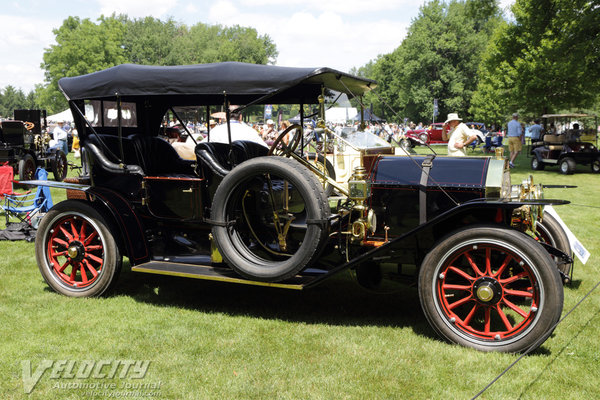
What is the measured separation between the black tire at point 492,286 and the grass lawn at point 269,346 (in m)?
0.13

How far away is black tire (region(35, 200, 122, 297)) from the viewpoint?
15.1 ft

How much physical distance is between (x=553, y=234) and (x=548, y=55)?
14090 mm

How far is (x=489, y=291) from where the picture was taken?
355 cm

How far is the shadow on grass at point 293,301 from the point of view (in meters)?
4.33

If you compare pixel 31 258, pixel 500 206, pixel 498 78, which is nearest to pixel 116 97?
pixel 31 258

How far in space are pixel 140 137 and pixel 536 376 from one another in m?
4.06

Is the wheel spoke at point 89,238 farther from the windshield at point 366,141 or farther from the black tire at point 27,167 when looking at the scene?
the black tire at point 27,167

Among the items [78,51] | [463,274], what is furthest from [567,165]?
[78,51]

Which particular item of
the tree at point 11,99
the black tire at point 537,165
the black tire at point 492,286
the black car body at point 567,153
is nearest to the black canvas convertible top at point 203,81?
the black tire at point 492,286

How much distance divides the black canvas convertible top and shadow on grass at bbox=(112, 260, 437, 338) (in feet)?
6.04

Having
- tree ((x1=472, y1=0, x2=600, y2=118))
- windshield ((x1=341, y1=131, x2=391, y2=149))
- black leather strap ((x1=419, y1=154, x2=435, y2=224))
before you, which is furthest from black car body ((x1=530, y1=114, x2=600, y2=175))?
black leather strap ((x1=419, y1=154, x2=435, y2=224))

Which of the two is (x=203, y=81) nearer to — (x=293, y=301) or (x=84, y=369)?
(x=293, y=301)

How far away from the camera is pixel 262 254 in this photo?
449 centimetres

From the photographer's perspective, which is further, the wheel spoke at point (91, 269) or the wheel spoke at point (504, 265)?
the wheel spoke at point (91, 269)
